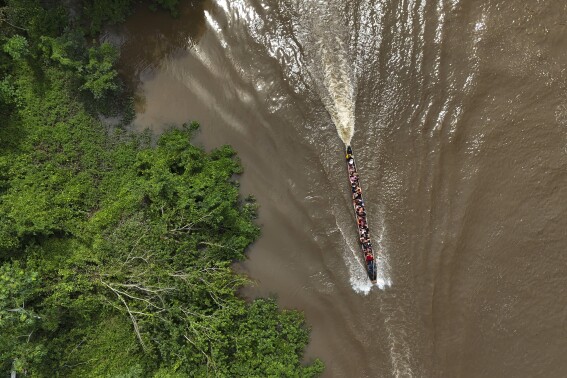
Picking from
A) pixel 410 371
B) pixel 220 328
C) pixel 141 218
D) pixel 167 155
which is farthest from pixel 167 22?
pixel 410 371

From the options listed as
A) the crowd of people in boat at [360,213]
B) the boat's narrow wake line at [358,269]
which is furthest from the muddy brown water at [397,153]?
the crowd of people in boat at [360,213]

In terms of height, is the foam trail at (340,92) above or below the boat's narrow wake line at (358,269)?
above

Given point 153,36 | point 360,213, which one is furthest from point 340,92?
point 153,36

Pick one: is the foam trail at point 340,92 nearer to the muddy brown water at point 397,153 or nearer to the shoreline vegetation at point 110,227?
the muddy brown water at point 397,153

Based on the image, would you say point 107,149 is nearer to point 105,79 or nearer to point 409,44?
point 105,79

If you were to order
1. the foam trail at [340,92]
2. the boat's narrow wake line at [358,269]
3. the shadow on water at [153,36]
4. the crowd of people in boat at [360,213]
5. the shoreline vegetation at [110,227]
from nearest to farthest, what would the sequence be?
1. the shoreline vegetation at [110,227]
2. the crowd of people in boat at [360,213]
3. the boat's narrow wake line at [358,269]
4. the foam trail at [340,92]
5. the shadow on water at [153,36]

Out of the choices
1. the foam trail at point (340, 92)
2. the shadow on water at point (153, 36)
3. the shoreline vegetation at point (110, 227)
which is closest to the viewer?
the shoreline vegetation at point (110, 227)

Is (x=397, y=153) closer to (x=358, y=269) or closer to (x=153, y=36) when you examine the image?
(x=358, y=269)
